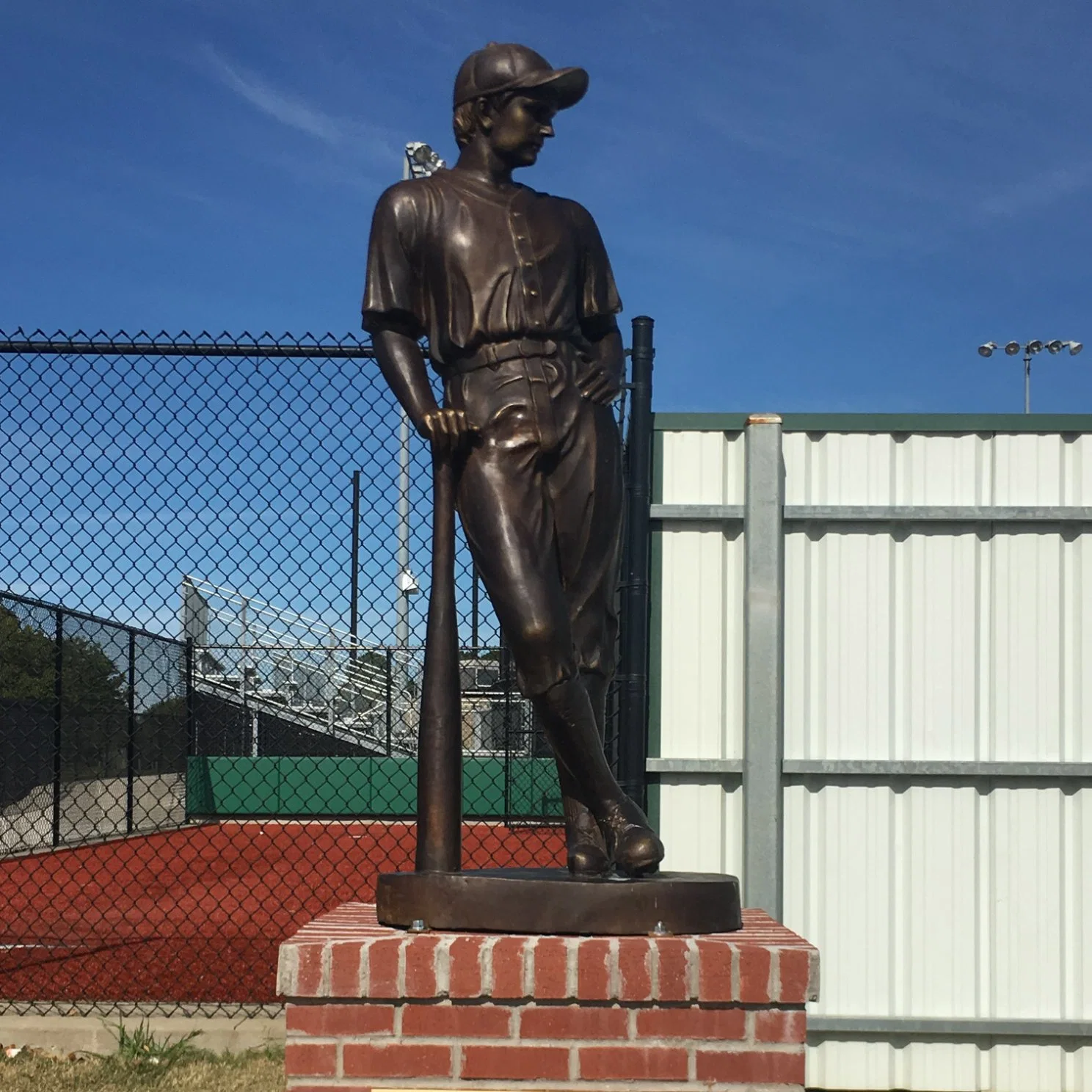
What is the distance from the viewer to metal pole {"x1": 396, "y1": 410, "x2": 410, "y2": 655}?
20.2ft

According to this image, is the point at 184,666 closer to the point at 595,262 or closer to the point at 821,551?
the point at 821,551

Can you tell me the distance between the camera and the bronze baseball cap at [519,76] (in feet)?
12.4

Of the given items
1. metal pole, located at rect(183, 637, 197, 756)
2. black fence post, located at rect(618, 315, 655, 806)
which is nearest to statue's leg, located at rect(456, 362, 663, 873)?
black fence post, located at rect(618, 315, 655, 806)

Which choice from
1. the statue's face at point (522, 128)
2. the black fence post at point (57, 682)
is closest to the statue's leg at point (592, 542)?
the statue's face at point (522, 128)

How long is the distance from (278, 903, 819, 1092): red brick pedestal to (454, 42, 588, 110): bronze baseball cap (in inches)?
88.4

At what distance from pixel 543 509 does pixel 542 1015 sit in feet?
4.22

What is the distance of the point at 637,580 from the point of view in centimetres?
570

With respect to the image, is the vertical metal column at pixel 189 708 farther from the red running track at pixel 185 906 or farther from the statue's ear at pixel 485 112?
the statue's ear at pixel 485 112

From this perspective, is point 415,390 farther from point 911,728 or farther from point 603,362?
point 911,728

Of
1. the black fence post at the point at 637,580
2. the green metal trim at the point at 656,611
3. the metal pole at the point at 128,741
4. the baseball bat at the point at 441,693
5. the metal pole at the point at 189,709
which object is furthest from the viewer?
the metal pole at the point at 189,709

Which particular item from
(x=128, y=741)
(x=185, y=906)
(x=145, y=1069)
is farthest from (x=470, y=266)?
A: (x=128, y=741)

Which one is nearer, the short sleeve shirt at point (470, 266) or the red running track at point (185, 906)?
the short sleeve shirt at point (470, 266)

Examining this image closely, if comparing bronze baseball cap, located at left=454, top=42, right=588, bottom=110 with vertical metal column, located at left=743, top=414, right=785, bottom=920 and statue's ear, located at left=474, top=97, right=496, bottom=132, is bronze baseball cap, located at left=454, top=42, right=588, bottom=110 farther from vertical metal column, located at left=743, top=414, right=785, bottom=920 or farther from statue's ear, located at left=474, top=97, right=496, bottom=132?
vertical metal column, located at left=743, top=414, right=785, bottom=920

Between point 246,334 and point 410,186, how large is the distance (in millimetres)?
2402
